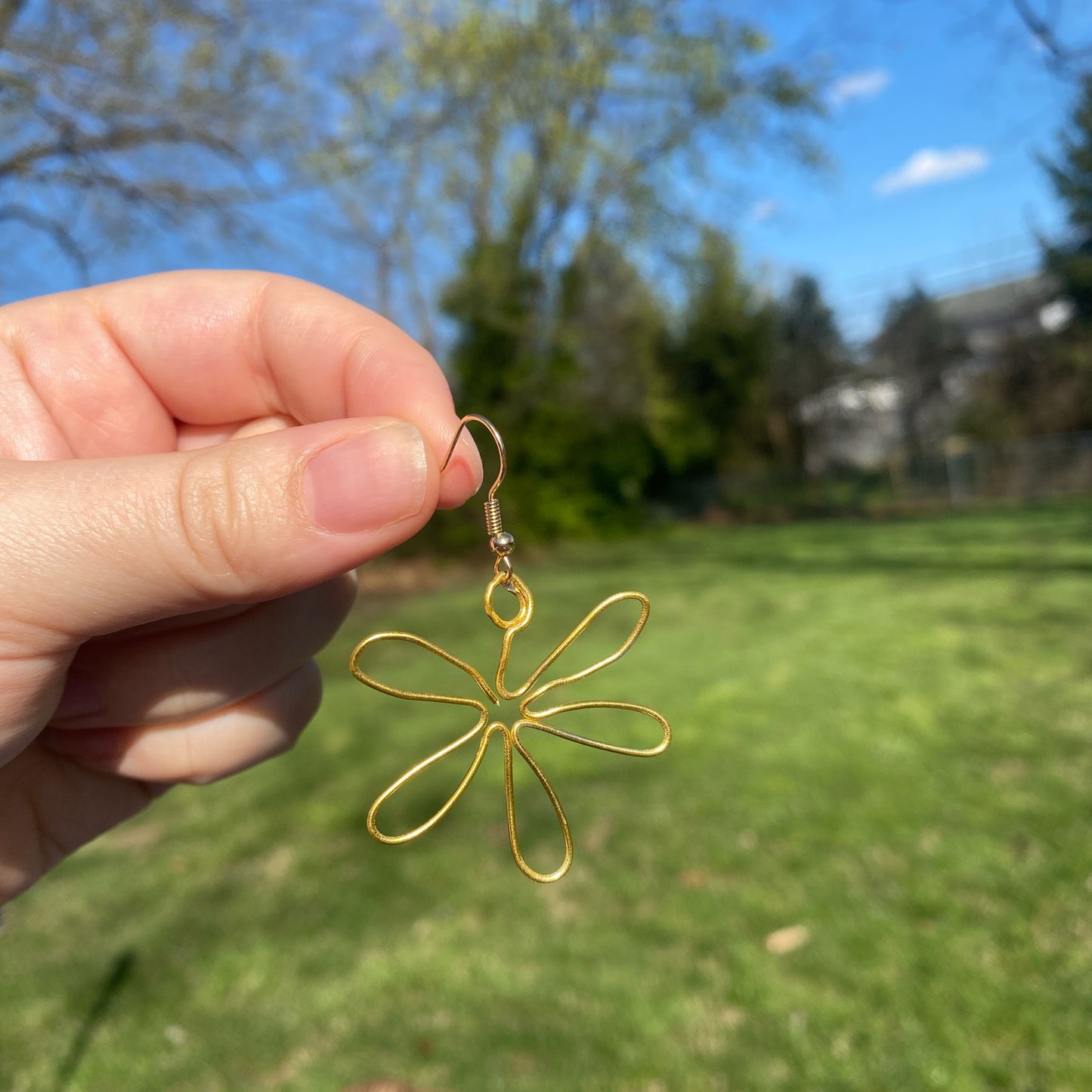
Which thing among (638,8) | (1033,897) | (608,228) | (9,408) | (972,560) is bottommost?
(972,560)

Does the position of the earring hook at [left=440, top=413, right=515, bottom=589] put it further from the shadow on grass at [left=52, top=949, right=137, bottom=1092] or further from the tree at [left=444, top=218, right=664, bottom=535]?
the tree at [left=444, top=218, right=664, bottom=535]

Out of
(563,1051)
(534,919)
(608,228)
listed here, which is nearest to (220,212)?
(608,228)

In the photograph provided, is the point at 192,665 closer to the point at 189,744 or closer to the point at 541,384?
the point at 189,744

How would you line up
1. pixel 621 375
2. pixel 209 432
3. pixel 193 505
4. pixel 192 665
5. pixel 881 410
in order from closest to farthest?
pixel 193 505
pixel 192 665
pixel 209 432
pixel 621 375
pixel 881 410

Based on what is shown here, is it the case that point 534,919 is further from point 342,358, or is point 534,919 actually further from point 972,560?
point 972,560

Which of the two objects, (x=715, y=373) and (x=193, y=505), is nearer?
(x=193, y=505)

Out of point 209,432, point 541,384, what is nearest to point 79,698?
point 209,432

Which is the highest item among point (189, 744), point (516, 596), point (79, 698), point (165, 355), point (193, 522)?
point (165, 355)
